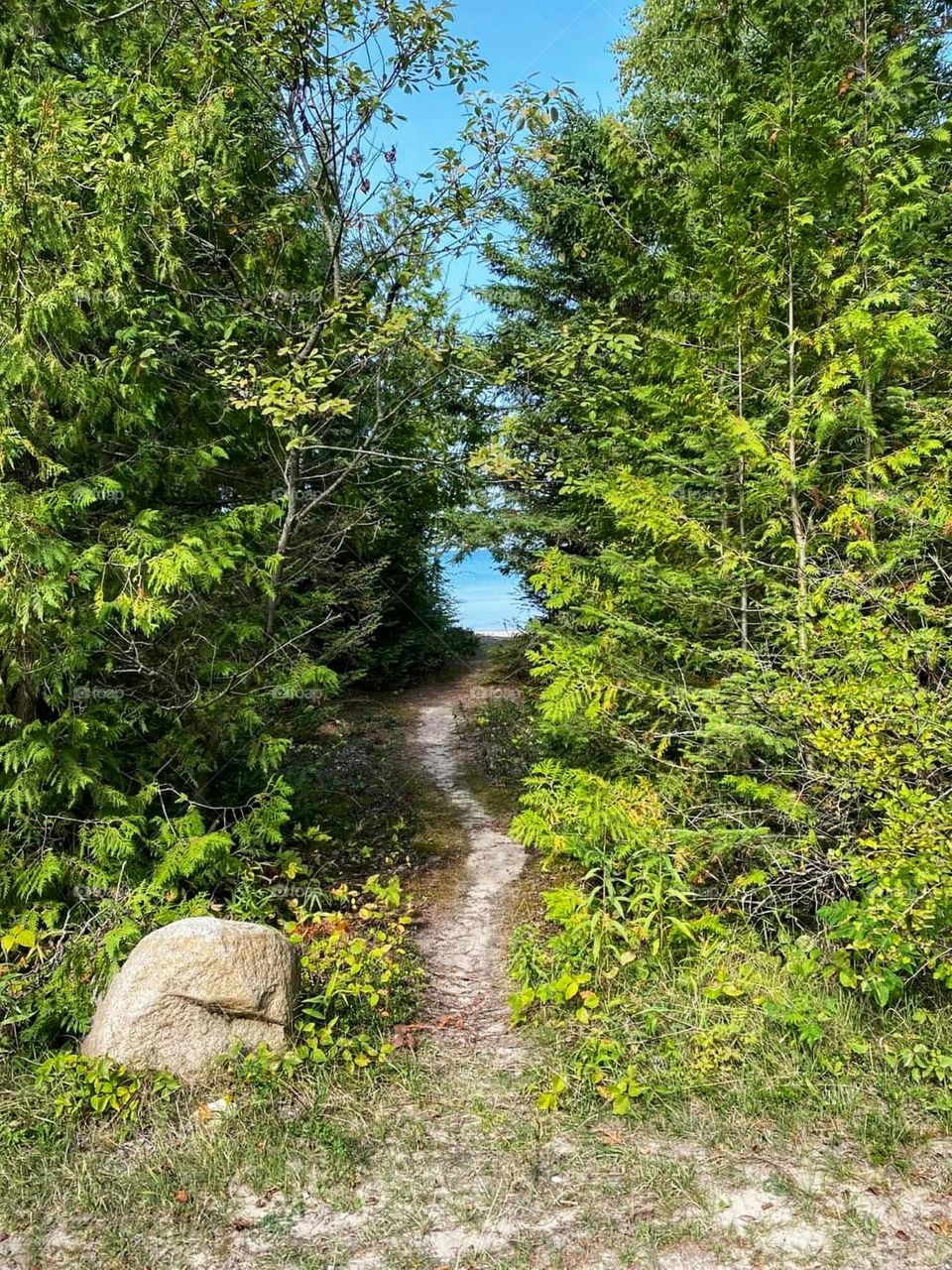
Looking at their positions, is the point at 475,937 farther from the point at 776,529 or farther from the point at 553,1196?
the point at 776,529

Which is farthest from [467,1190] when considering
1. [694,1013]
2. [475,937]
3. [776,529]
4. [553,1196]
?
[776,529]

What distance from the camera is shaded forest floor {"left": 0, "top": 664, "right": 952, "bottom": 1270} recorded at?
252 centimetres

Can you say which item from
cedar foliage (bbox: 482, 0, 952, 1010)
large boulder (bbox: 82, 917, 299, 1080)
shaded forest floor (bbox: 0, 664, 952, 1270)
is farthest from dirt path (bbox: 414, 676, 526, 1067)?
large boulder (bbox: 82, 917, 299, 1080)

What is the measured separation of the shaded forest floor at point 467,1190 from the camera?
99.3 inches

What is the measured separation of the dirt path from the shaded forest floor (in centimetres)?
35

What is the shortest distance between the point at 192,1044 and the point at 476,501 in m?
6.52

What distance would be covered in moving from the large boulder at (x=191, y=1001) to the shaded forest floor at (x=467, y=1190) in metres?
0.30

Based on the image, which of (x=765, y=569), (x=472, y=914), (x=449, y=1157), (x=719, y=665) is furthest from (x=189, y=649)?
(x=765, y=569)

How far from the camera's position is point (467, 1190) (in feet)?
9.24

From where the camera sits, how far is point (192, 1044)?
10.9 ft

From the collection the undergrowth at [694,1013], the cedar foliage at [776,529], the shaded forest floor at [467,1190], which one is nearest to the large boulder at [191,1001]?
the shaded forest floor at [467,1190]

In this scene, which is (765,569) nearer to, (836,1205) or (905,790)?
(905,790)

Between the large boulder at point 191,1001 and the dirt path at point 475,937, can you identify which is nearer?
the large boulder at point 191,1001

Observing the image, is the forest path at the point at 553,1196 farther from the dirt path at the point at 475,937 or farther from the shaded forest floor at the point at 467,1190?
the dirt path at the point at 475,937
